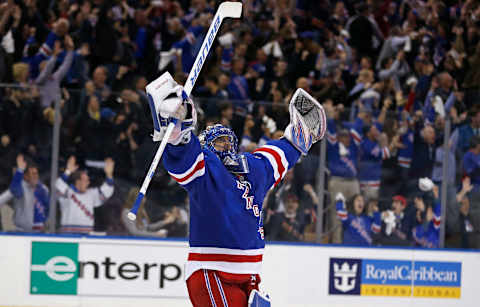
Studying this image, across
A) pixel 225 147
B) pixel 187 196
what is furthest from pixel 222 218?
pixel 187 196

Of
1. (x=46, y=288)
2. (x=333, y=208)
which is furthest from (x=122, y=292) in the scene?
(x=333, y=208)

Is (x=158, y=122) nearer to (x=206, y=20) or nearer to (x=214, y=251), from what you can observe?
(x=214, y=251)

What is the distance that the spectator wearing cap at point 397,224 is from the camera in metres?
6.74

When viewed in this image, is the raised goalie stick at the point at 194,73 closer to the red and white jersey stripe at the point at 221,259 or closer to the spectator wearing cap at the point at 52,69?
the red and white jersey stripe at the point at 221,259

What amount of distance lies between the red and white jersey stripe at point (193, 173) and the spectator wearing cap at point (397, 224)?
3937 mm

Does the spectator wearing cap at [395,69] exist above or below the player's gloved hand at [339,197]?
above

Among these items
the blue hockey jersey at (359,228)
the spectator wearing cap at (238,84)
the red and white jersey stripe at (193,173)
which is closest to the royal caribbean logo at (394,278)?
the blue hockey jersey at (359,228)

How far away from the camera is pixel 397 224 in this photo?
6766 mm

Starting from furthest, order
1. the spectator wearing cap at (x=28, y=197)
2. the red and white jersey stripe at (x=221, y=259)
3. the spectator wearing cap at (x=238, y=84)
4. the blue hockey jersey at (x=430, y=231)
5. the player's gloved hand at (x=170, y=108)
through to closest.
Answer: the spectator wearing cap at (x=238, y=84), the blue hockey jersey at (x=430, y=231), the spectator wearing cap at (x=28, y=197), the red and white jersey stripe at (x=221, y=259), the player's gloved hand at (x=170, y=108)

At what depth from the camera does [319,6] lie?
10.3 m

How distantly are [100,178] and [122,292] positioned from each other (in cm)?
90

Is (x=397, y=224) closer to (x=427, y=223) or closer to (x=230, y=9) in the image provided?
(x=427, y=223)

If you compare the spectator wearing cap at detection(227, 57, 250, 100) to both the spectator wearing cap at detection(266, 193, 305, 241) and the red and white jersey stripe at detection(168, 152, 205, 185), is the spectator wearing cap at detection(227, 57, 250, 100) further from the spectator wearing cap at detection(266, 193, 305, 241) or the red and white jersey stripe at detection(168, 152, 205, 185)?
the red and white jersey stripe at detection(168, 152, 205, 185)

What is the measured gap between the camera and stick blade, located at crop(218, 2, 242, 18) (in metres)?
3.41
